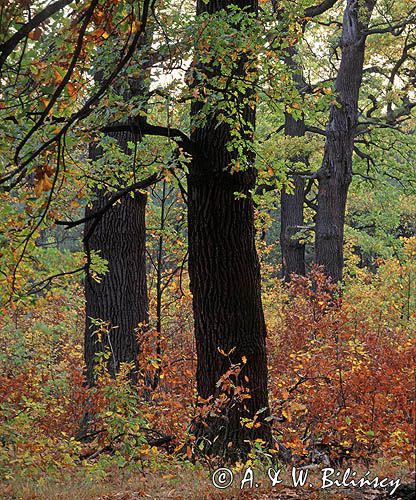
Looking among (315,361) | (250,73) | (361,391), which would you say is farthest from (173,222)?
(250,73)

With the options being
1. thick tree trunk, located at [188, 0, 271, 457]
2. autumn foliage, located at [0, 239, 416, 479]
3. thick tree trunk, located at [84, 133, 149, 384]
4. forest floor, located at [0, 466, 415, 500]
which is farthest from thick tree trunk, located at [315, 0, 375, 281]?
forest floor, located at [0, 466, 415, 500]

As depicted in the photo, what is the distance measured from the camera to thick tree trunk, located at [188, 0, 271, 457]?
6.76 m

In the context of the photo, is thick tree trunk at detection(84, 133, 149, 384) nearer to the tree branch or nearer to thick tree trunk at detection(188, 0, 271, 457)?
thick tree trunk at detection(188, 0, 271, 457)

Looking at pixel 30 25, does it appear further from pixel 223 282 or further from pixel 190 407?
pixel 190 407

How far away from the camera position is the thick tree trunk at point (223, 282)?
22.2 ft

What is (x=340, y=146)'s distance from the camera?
1513 centimetres

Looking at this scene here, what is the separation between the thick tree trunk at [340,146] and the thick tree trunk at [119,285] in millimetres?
6443

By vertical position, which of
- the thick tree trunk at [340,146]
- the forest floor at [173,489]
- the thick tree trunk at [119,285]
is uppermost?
the thick tree trunk at [340,146]

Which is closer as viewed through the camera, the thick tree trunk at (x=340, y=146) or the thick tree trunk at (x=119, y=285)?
the thick tree trunk at (x=119, y=285)

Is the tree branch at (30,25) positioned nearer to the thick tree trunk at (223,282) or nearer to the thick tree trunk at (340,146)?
the thick tree trunk at (223,282)

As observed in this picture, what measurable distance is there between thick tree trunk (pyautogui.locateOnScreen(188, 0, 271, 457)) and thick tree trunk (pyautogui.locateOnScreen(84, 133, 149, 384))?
3.11m

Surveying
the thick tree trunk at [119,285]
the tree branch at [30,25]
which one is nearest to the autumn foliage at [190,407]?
the thick tree trunk at [119,285]

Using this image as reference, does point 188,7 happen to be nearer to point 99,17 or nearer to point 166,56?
point 166,56

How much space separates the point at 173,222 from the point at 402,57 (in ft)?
26.4
